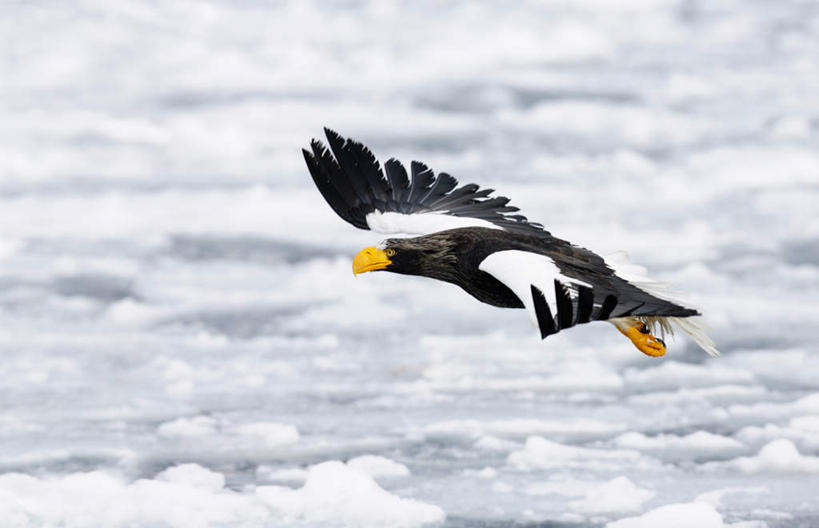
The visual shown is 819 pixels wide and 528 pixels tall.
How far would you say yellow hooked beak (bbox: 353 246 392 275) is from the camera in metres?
13.5

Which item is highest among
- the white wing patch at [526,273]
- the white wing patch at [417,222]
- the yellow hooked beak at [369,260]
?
the white wing patch at [417,222]

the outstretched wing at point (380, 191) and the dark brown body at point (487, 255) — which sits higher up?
the outstretched wing at point (380, 191)

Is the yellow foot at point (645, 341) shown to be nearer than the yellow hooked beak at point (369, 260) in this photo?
Yes

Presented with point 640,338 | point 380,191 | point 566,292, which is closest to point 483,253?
point 640,338

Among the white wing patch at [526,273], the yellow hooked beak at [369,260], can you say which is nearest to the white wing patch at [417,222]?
the yellow hooked beak at [369,260]

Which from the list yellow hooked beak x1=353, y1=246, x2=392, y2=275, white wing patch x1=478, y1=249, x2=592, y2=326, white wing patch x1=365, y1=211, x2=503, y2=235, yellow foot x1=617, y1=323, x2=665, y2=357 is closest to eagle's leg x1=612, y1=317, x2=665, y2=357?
yellow foot x1=617, y1=323, x2=665, y2=357

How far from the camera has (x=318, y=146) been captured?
48.1ft

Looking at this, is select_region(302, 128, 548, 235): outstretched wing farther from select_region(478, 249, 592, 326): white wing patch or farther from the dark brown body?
select_region(478, 249, 592, 326): white wing patch

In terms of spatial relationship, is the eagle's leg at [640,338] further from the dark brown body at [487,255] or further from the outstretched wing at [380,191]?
the outstretched wing at [380,191]

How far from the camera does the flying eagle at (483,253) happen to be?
10875 mm

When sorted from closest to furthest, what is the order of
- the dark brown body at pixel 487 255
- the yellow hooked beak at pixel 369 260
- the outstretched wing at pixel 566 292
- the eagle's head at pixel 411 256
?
the outstretched wing at pixel 566 292, the dark brown body at pixel 487 255, the eagle's head at pixel 411 256, the yellow hooked beak at pixel 369 260

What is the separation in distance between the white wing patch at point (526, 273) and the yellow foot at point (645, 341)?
144cm

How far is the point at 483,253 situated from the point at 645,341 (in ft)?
5.82

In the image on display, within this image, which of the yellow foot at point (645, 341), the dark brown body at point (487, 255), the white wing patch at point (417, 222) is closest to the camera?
the dark brown body at point (487, 255)
